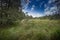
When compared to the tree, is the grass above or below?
below

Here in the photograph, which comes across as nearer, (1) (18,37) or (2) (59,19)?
(1) (18,37)

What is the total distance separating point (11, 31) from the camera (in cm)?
322

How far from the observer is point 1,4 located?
335 centimetres

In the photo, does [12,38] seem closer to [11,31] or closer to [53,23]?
[11,31]

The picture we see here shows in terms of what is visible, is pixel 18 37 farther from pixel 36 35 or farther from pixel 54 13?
pixel 54 13

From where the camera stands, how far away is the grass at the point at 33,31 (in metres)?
3.21

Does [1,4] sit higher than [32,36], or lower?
higher

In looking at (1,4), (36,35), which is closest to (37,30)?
(36,35)

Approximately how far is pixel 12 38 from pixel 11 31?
6.5 inches

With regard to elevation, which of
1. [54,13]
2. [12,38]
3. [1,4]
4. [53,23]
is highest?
[1,4]

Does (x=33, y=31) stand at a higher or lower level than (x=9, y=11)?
lower

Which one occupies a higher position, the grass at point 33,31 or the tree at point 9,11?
the tree at point 9,11

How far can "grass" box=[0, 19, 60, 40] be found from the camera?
10.5 ft

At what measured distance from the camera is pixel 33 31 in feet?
10.8
